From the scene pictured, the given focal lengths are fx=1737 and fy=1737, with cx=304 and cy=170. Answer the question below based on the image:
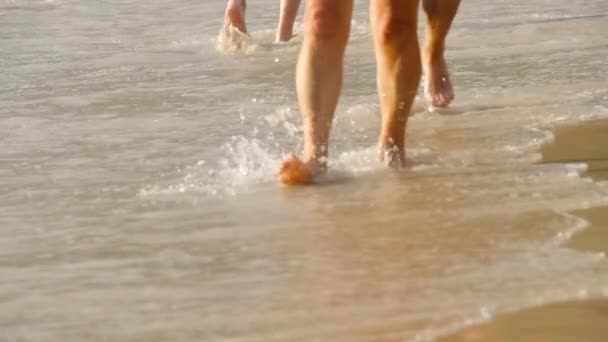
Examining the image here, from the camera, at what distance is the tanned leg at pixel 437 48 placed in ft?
23.6

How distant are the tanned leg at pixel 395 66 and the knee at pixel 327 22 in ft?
0.45

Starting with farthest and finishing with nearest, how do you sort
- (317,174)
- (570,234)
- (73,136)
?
(73,136)
(317,174)
(570,234)

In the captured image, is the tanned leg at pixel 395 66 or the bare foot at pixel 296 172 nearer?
the bare foot at pixel 296 172

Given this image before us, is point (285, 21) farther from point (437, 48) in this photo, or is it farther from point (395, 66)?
point (395, 66)

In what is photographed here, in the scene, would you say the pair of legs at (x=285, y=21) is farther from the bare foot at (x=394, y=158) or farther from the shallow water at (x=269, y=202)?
the bare foot at (x=394, y=158)

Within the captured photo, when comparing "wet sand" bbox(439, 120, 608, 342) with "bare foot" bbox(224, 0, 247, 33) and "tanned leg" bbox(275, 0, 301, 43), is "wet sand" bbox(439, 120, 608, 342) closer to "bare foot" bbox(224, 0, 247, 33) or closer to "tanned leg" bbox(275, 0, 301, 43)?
"tanned leg" bbox(275, 0, 301, 43)

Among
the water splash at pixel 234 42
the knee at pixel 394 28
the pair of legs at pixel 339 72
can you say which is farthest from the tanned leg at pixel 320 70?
the water splash at pixel 234 42

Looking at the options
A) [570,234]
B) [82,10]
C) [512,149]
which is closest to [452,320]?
[570,234]

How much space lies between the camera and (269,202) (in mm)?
5512

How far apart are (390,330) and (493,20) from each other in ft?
22.4

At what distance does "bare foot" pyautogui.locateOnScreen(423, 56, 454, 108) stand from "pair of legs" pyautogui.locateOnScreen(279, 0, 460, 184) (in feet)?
3.74

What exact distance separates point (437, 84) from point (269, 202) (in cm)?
189

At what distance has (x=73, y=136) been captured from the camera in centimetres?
699

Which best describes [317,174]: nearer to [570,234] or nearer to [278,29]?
[570,234]
